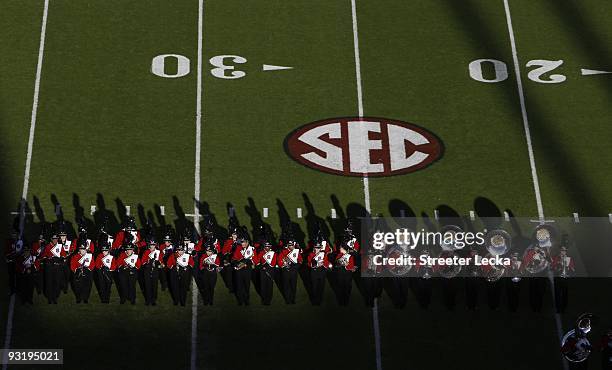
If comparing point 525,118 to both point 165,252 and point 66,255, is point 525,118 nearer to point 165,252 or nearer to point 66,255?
point 165,252

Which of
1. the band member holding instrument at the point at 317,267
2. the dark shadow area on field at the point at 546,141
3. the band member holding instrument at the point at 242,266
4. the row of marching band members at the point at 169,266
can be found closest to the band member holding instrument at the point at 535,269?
the dark shadow area on field at the point at 546,141

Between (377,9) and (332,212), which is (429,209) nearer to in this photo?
(332,212)

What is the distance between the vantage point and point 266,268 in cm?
2419

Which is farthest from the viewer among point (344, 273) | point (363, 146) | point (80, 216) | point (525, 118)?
point (525, 118)

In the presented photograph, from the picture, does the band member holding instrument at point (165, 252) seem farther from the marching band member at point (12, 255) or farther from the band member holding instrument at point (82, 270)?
the marching band member at point (12, 255)

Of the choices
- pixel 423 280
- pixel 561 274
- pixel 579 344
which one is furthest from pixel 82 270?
pixel 579 344

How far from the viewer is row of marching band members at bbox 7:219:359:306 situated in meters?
23.9

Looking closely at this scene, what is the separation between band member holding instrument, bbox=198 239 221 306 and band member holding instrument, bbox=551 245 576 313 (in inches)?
223

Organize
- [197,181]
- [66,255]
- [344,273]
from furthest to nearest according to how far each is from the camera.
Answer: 1. [197,181]
2. [344,273]
3. [66,255]

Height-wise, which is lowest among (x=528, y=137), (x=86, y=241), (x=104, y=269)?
(x=104, y=269)

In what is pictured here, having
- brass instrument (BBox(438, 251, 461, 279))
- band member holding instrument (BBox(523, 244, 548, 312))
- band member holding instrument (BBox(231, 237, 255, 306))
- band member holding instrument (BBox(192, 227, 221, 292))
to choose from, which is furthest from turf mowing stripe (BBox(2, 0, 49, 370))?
band member holding instrument (BBox(523, 244, 548, 312))

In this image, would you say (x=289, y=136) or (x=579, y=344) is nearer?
(x=579, y=344)

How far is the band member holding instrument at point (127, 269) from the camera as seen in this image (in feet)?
78.4

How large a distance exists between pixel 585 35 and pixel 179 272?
11531mm
